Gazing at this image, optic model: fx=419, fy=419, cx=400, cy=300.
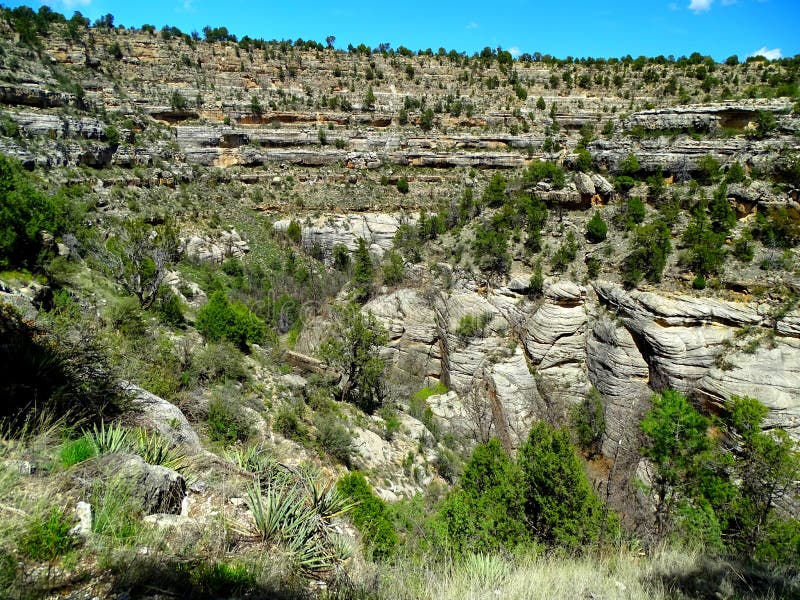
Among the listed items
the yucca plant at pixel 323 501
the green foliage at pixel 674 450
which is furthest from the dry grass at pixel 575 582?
the green foliage at pixel 674 450

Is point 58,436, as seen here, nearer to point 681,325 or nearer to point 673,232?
point 681,325

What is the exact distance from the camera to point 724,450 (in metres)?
14.1

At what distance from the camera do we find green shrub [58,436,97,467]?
13.1 ft

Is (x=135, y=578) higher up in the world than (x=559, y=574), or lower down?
higher up

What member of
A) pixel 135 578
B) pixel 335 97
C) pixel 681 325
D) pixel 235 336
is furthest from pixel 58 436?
pixel 335 97

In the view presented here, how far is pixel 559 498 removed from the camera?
9.20 m

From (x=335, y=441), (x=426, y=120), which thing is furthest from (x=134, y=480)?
(x=426, y=120)

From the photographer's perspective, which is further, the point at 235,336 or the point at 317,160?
the point at 317,160

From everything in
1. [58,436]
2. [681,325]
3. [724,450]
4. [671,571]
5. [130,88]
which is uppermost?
[130,88]

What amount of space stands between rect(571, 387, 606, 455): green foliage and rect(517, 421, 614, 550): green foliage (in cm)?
967

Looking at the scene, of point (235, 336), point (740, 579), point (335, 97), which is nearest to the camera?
point (740, 579)

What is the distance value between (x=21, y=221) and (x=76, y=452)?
490 inches

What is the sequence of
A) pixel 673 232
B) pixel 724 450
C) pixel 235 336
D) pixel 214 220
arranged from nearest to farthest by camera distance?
pixel 724 450, pixel 235 336, pixel 673 232, pixel 214 220

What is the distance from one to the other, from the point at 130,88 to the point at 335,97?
1787cm
